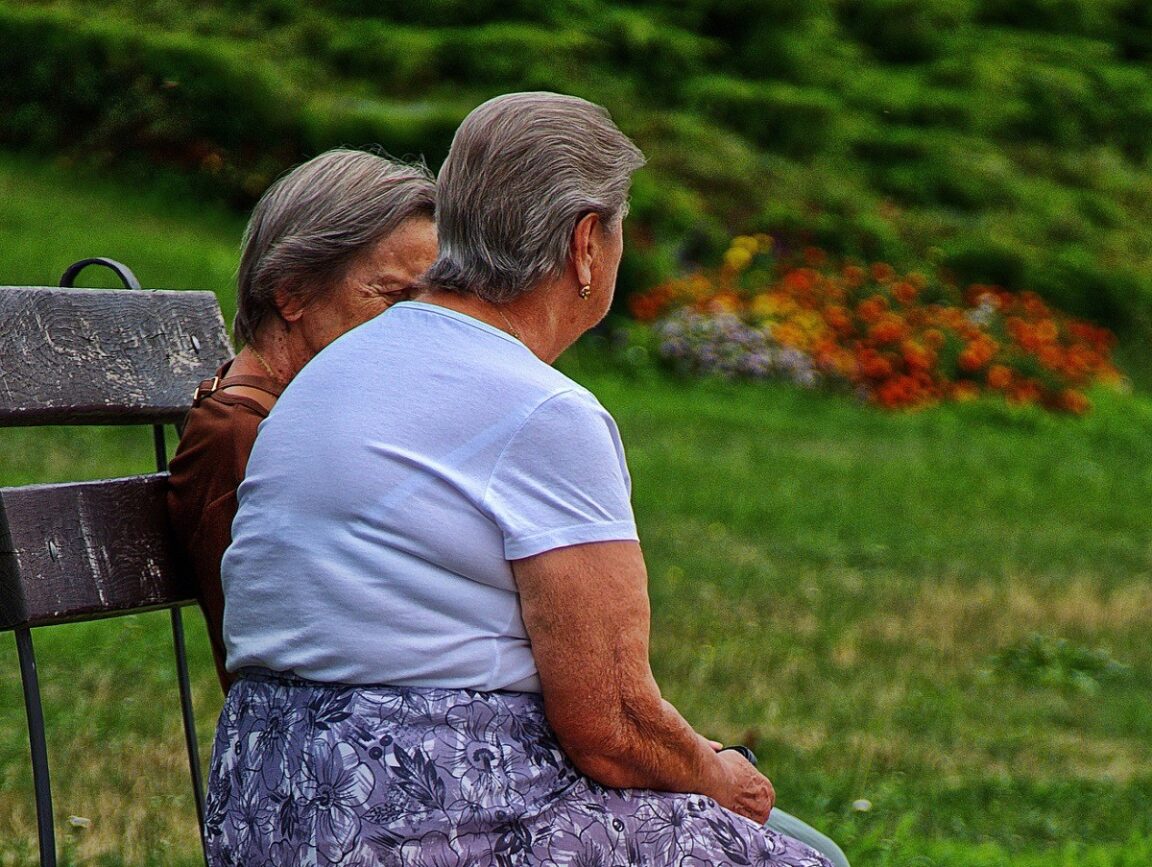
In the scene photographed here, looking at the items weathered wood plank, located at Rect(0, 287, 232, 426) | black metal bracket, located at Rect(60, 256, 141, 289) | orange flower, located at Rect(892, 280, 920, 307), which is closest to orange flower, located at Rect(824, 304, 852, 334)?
orange flower, located at Rect(892, 280, 920, 307)

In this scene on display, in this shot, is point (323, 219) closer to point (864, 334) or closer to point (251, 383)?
point (251, 383)

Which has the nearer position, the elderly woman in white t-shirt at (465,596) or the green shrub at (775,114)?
the elderly woman in white t-shirt at (465,596)

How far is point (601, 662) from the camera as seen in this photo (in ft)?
6.91

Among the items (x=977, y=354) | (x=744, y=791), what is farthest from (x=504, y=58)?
(x=744, y=791)

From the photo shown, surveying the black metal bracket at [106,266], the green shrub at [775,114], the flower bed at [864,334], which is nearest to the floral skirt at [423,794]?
the black metal bracket at [106,266]

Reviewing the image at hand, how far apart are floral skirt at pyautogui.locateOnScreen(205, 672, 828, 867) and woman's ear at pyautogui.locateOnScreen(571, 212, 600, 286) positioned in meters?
0.61

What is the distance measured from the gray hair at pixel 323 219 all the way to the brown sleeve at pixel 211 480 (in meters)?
0.25

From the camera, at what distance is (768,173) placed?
16406 mm

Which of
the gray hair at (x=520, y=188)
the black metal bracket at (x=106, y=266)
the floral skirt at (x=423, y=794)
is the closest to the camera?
the floral skirt at (x=423, y=794)

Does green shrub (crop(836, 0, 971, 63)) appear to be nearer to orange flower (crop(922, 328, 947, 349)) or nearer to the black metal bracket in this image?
orange flower (crop(922, 328, 947, 349))

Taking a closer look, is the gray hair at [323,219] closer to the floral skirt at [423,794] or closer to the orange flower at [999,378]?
the floral skirt at [423,794]

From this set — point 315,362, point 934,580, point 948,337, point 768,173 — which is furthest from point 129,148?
point 315,362

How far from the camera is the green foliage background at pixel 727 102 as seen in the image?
1420cm

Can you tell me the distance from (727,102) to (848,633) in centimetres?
1213
